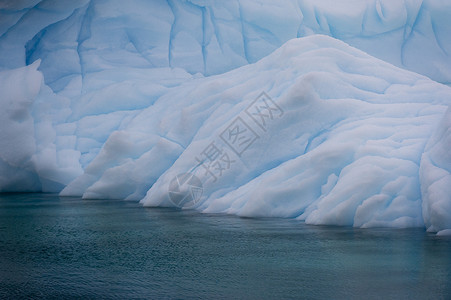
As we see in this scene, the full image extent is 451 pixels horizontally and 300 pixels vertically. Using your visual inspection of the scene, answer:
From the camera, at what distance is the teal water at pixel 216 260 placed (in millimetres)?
4414

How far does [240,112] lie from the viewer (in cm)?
1121

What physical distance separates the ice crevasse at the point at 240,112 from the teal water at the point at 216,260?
0.81 meters

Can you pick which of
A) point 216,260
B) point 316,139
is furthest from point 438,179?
point 216,260

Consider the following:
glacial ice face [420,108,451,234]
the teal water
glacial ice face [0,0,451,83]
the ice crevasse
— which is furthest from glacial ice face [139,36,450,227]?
glacial ice face [0,0,451,83]

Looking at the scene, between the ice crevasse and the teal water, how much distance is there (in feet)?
2.65

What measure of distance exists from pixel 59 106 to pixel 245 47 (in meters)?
6.38

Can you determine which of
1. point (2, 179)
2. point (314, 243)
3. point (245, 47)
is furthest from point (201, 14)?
point (314, 243)

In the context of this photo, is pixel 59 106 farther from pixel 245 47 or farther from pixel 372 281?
pixel 372 281

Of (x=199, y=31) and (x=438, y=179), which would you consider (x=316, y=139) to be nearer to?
(x=438, y=179)

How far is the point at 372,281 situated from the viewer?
4656 millimetres

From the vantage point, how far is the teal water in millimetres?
4414

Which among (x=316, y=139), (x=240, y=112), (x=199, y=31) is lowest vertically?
(x=316, y=139)

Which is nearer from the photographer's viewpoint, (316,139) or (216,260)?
(216,260)

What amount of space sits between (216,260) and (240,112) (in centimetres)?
586
